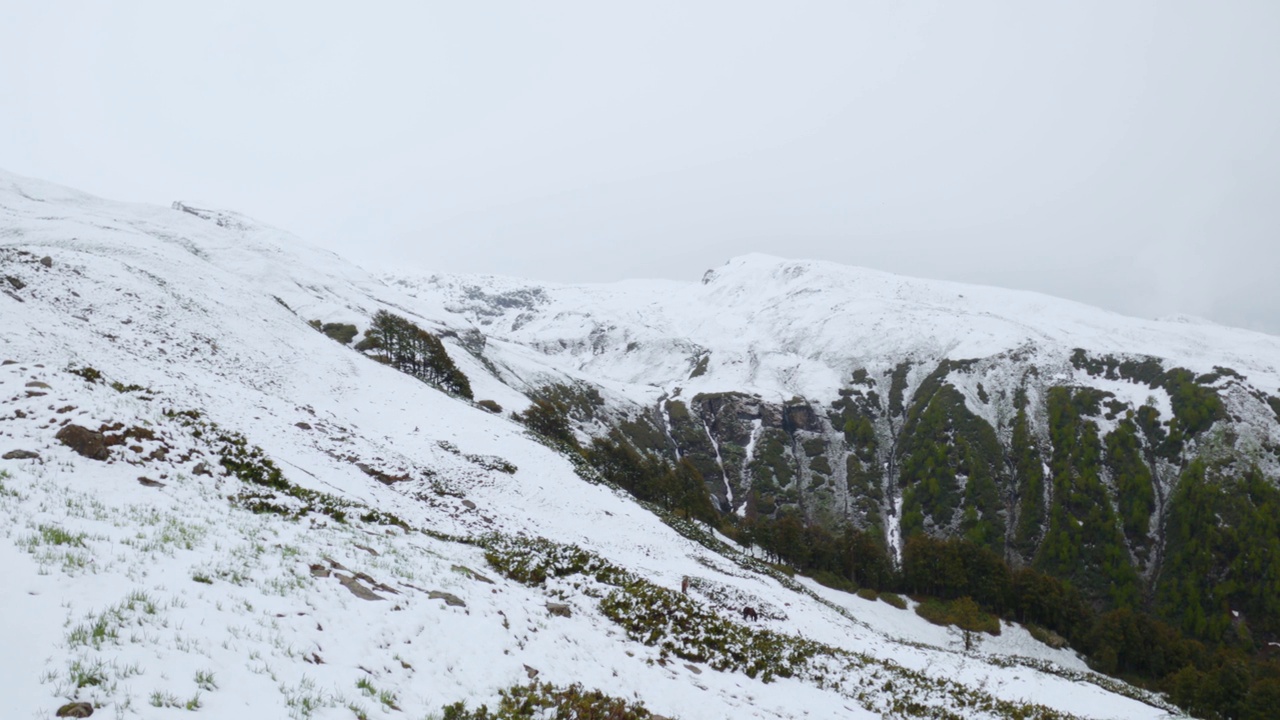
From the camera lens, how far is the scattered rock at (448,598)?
11727mm

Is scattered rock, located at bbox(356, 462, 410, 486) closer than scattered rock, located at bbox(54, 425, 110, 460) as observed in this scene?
No

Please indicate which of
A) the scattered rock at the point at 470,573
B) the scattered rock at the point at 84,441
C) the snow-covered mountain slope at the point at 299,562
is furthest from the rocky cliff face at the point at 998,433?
the scattered rock at the point at 470,573

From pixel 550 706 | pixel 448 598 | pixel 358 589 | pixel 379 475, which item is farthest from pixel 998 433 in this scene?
pixel 358 589

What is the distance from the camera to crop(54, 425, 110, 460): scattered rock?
14797 mm

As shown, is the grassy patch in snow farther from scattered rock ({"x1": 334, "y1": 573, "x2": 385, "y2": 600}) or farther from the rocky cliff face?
the rocky cliff face

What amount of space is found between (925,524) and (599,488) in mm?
108115

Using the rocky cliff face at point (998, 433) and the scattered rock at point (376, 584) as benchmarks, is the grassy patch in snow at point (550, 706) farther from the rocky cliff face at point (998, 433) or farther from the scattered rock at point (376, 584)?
the rocky cliff face at point (998, 433)

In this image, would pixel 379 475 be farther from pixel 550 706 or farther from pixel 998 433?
pixel 998 433

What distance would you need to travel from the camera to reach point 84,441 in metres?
15.0

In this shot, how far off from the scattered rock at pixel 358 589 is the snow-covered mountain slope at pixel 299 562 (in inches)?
1.6

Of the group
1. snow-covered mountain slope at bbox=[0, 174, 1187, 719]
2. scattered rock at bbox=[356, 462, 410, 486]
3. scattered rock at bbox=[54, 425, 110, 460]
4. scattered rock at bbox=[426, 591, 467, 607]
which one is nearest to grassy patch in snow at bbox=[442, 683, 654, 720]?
snow-covered mountain slope at bbox=[0, 174, 1187, 719]

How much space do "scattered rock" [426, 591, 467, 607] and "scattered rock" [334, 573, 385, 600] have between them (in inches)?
52.7

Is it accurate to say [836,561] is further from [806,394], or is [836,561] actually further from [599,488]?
[806,394]

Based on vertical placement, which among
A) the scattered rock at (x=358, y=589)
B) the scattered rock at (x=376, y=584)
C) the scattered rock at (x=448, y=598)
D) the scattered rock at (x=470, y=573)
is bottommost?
the scattered rock at (x=470, y=573)
